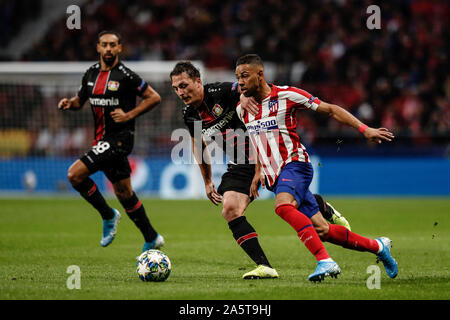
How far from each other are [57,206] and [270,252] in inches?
328

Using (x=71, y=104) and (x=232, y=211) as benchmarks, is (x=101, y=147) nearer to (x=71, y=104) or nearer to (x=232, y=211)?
(x=71, y=104)

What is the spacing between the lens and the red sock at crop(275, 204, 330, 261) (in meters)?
6.10

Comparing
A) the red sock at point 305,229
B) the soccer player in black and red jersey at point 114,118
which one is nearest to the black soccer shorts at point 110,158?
the soccer player in black and red jersey at point 114,118

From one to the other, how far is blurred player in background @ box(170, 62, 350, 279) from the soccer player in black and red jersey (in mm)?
1349

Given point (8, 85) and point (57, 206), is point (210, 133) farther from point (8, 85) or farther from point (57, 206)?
point (8, 85)

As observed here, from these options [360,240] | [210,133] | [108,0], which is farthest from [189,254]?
[108,0]

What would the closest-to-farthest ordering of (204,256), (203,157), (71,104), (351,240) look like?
(351,240) < (203,157) < (204,256) < (71,104)

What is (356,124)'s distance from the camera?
6059 mm

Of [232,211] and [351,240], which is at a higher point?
[232,211]

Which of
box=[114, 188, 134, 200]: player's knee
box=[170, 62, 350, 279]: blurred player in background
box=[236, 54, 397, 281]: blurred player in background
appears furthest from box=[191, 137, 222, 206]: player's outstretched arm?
box=[114, 188, 134, 200]: player's knee

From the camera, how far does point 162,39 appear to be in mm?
23672

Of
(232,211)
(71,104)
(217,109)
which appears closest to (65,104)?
(71,104)

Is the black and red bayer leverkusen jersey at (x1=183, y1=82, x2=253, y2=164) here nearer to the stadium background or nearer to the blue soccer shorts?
the blue soccer shorts

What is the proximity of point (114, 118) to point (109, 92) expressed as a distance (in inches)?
14.3
